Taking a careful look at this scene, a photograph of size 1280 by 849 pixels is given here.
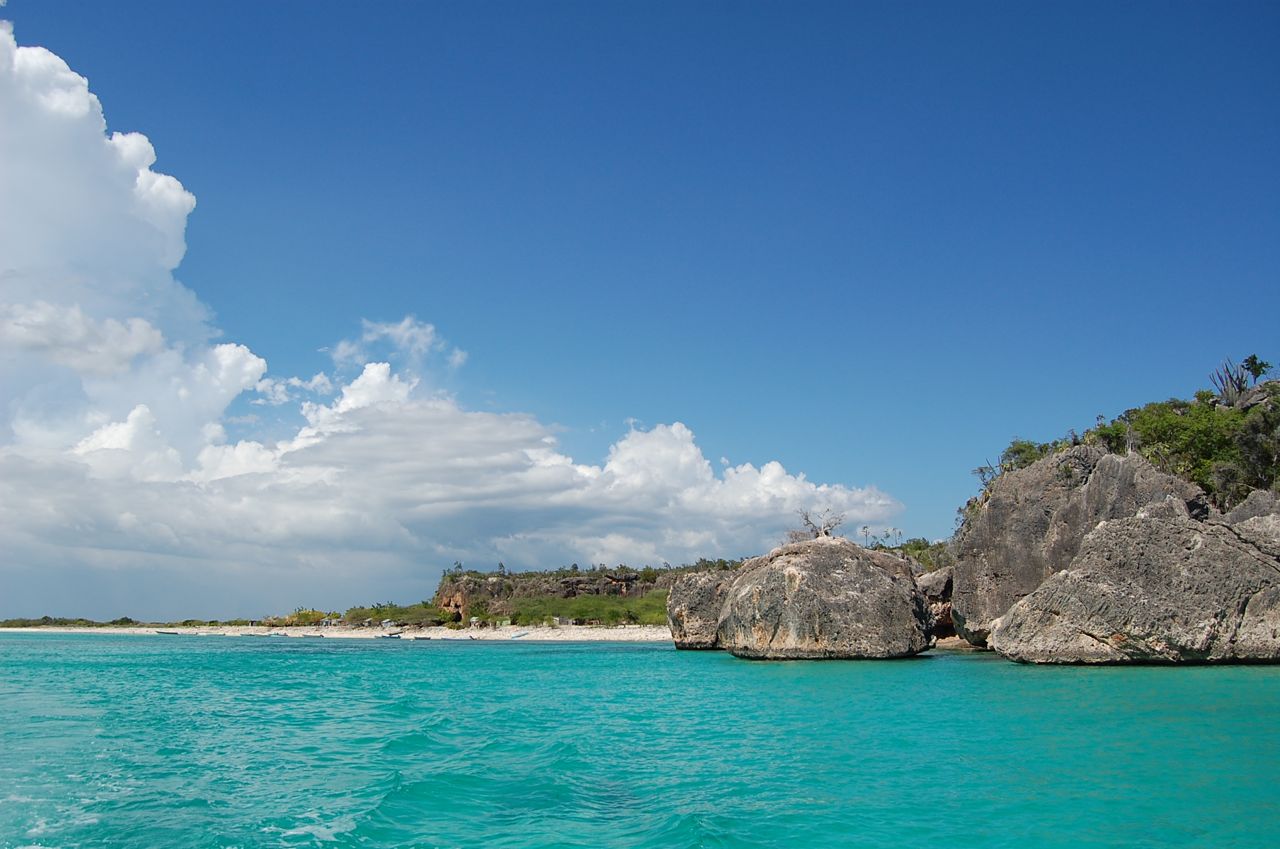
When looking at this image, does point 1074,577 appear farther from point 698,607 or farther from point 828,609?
point 698,607

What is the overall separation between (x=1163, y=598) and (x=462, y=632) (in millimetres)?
88958

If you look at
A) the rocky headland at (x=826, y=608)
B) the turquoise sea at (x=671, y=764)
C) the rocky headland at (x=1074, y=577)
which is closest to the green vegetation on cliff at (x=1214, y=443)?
the rocky headland at (x=1074, y=577)

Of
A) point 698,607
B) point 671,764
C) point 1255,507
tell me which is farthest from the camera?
point 698,607

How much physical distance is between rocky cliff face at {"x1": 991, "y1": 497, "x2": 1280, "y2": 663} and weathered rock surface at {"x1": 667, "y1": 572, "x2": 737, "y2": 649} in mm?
23211

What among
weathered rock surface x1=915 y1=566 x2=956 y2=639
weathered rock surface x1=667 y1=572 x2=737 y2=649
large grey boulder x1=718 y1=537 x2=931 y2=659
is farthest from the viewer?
weathered rock surface x1=667 y1=572 x2=737 y2=649

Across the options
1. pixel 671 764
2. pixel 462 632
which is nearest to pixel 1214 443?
pixel 671 764

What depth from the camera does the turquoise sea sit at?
12250 millimetres

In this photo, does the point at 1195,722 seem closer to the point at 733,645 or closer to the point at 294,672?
the point at 733,645

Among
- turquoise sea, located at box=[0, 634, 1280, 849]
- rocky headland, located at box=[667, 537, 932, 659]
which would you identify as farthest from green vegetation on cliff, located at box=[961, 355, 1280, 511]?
turquoise sea, located at box=[0, 634, 1280, 849]

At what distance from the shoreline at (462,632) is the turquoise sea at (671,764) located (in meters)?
55.0

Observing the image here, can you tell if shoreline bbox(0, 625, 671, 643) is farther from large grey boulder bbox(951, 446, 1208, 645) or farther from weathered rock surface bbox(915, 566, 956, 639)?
large grey boulder bbox(951, 446, 1208, 645)

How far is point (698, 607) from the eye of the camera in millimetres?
57031

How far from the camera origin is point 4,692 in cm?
3219

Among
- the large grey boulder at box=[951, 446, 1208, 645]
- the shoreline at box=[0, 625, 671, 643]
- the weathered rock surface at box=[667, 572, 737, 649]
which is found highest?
the large grey boulder at box=[951, 446, 1208, 645]
